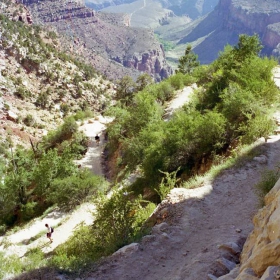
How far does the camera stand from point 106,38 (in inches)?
5221

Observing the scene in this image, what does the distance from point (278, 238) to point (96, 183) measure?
17.9 m

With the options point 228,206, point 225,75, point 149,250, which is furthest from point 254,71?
point 149,250

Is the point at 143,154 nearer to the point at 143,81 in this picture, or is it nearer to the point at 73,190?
the point at 73,190

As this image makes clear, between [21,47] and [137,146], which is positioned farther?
[21,47]

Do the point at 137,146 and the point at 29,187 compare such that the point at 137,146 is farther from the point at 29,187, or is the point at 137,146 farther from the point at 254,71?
the point at 29,187

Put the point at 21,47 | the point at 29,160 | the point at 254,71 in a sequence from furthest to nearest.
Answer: the point at 21,47 < the point at 29,160 < the point at 254,71

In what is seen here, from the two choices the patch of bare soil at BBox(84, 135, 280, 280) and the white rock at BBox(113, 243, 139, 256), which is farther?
the white rock at BBox(113, 243, 139, 256)

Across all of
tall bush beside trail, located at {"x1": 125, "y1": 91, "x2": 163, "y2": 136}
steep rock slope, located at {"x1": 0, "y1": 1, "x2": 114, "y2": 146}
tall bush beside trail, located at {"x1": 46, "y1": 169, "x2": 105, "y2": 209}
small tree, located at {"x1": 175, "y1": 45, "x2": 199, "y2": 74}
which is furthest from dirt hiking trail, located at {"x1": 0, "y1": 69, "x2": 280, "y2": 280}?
small tree, located at {"x1": 175, "y1": 45, "x2": 199, "y2": 74}

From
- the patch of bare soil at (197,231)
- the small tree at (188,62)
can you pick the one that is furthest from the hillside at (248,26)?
the patch of bare soil at (197,231)

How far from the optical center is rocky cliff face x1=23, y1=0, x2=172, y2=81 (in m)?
103

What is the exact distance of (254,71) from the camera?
1941cm

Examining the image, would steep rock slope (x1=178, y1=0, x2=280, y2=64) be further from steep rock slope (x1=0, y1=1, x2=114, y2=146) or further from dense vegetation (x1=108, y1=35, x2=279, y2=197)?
dense vegetation (x1=108, y1=35, x2=279, y2=197)

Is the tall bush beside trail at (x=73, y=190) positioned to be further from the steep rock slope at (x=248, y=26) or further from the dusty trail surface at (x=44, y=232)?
the steep rock slope at (x=248, y=26)

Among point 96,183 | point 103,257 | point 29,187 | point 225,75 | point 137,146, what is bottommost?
point 29,187
